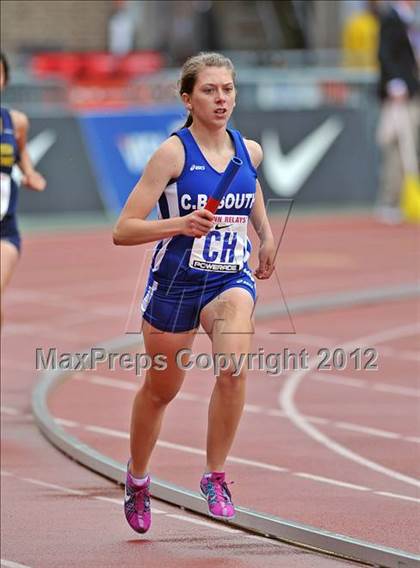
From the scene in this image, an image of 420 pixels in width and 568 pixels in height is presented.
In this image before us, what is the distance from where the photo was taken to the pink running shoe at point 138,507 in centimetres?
738

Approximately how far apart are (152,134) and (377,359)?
9.73 meters

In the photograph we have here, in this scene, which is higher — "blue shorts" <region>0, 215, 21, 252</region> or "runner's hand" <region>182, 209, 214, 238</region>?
"blue shorts" <region>0, 215, 21, 252</region>

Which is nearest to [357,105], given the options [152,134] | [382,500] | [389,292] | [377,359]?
[152,134]

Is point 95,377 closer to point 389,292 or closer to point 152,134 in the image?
point 389,292

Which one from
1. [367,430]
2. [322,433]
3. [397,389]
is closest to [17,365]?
[397,389]

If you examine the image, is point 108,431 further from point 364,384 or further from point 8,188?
point 364,384

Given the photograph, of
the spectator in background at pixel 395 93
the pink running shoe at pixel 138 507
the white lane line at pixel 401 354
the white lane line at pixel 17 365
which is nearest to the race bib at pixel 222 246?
the pink running shoe at pixel 138 507

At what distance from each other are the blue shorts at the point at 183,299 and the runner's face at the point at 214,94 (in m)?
0.72

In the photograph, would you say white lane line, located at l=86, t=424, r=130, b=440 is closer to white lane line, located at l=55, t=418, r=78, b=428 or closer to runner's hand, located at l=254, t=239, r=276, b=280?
white lane line, located at l=55, t=418, r=78, b=428

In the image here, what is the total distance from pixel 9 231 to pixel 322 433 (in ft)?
8.19

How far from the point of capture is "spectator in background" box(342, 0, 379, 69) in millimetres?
27281

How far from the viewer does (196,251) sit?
708 cm

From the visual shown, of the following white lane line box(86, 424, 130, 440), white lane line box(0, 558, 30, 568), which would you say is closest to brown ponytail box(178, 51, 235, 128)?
white lane line box(0, 558, 30, 568)

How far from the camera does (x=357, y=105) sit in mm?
24359
